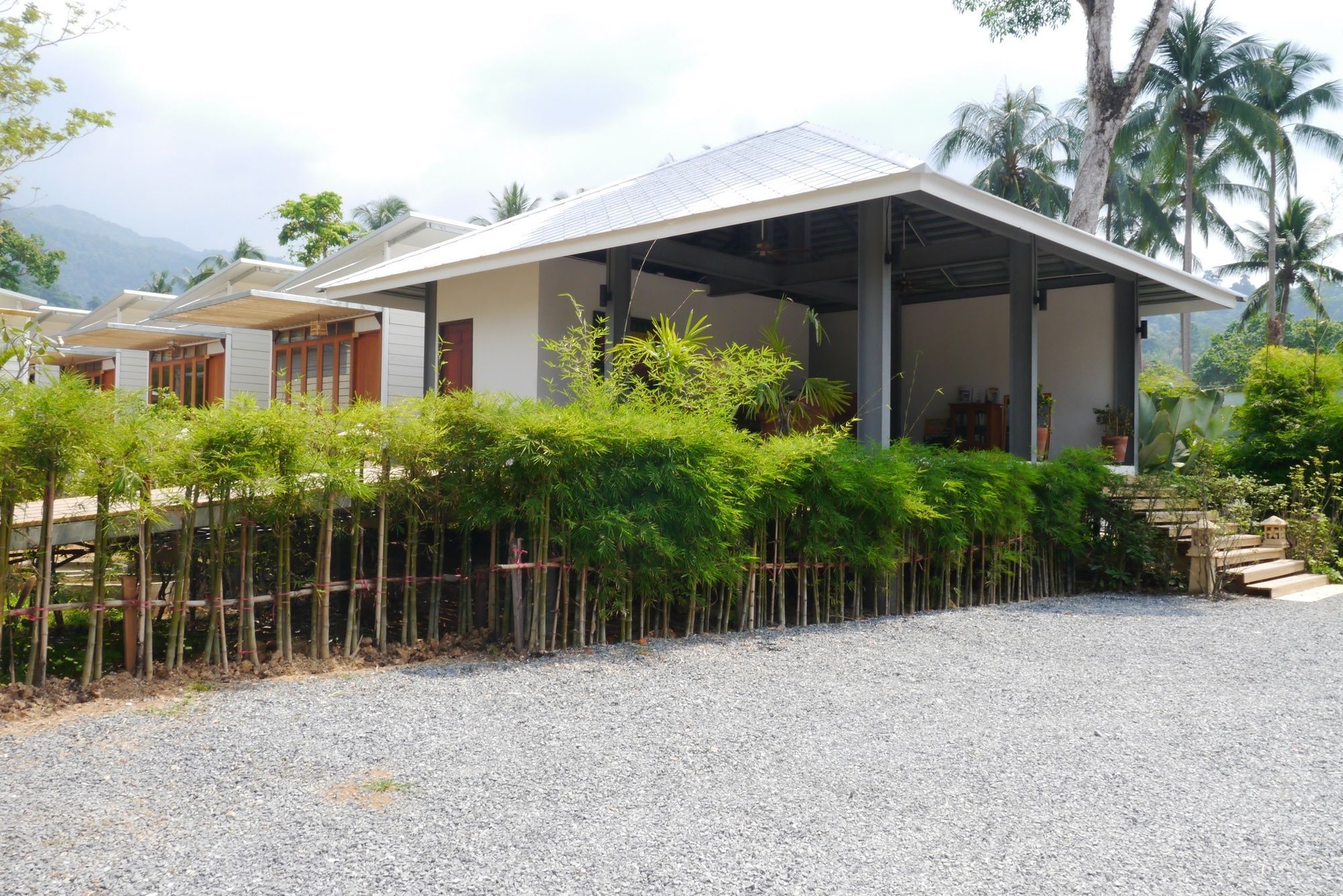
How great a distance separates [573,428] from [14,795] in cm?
282

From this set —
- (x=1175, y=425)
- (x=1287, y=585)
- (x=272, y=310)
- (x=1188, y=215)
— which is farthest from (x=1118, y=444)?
(x=1188, y=215)

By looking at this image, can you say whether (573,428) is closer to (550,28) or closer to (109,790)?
(109,790)

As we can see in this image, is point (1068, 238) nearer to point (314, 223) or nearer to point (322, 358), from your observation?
point (322, 358)

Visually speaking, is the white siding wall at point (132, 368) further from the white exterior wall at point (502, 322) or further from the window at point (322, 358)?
the white exterior wall at point (502, 322)

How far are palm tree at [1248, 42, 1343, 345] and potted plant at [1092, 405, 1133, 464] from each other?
16.7 meters

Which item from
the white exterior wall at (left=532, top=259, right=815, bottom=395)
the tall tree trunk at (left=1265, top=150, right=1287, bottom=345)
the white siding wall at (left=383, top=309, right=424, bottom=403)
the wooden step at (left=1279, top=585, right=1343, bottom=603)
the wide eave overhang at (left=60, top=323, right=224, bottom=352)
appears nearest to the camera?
the wooden step at (left=1279, top=585, right=1343, bottom=603)

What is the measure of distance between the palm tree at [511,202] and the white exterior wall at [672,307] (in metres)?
26.5

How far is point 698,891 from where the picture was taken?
243 centimetres

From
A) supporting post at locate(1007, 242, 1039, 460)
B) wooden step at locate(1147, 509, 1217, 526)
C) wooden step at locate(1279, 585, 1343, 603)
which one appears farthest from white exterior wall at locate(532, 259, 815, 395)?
wooden step at locate(1279, 585, 1343, 603)

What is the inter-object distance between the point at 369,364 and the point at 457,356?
3.91 m

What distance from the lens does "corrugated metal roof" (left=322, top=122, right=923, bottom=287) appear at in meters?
7.14

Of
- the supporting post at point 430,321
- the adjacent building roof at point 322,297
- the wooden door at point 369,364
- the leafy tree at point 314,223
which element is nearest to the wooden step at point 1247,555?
the supporting post at point 430,321

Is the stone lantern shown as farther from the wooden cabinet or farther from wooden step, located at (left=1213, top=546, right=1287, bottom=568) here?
the wooden cabinet

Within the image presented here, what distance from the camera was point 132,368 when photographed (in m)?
21.9
